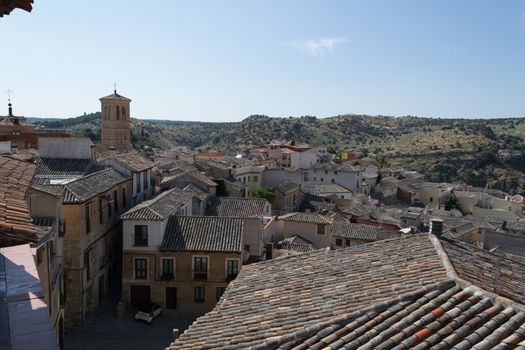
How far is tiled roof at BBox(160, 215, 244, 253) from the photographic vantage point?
23891 mm

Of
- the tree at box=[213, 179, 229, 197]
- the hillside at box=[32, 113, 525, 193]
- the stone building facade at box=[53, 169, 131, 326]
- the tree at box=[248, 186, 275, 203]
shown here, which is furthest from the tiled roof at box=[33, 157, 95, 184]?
the hillside at box=[32, 113, 525, 193]

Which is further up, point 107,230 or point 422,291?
point 422,291

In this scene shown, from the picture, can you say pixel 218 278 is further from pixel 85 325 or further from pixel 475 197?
pixel 475 197

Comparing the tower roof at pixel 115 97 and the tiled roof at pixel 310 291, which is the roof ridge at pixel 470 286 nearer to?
the tiled roof at pixel 310 291

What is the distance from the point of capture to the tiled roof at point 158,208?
2403 centimetres

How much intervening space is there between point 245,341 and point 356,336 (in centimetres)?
A: 180

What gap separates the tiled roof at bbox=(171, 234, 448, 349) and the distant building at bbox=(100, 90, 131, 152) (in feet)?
141

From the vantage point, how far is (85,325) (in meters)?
22.1

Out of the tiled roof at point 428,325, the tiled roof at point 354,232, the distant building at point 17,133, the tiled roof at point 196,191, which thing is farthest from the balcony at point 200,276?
the distant building at point 17,133

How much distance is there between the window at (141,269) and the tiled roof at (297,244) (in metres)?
9.77

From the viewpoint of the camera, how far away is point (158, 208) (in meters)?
25.5

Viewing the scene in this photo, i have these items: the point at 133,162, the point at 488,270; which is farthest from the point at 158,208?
the point at 488,270

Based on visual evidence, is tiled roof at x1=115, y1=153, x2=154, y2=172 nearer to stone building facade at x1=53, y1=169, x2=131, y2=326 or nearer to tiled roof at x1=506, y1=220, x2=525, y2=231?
stone building facade at x1=53, y1=169, x2=131, y2=326

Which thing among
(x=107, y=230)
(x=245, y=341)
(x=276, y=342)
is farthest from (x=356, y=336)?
(x=107, y=230)
